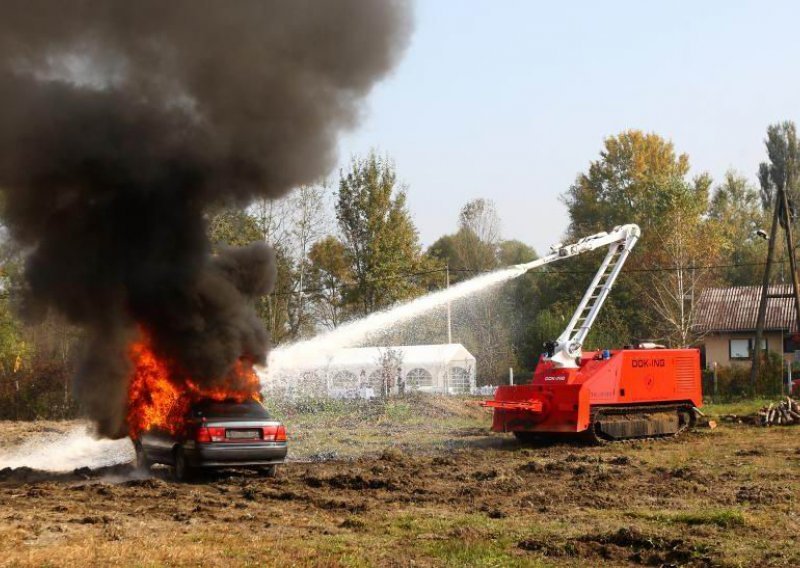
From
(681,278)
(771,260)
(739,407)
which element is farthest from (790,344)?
(739,407)

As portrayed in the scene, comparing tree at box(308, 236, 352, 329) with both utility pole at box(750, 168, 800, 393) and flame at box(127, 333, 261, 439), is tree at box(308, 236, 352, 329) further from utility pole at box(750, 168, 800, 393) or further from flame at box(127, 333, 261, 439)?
flame at box(127, 333, 261, 439)

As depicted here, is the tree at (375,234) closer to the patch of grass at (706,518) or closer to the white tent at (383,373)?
the white tent at (383,373)

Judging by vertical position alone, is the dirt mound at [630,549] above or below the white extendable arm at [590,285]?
below

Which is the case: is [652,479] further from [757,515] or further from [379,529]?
[379,529]

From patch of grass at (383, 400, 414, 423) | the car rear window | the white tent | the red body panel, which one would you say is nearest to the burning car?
the car rear window

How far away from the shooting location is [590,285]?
21359mm

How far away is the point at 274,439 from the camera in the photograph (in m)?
14.8

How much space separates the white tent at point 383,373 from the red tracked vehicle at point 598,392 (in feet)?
47.7

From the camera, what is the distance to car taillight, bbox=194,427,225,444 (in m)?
14.2

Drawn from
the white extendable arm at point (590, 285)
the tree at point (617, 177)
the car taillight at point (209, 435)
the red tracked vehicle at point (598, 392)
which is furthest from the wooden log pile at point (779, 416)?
the tree at point (617, 177)

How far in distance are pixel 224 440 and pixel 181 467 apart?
947 millimetres

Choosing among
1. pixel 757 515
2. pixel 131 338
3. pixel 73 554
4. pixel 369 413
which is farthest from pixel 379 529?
pixel 369 413

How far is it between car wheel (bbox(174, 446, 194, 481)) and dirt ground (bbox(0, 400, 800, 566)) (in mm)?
232

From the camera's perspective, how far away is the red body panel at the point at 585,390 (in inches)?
761
